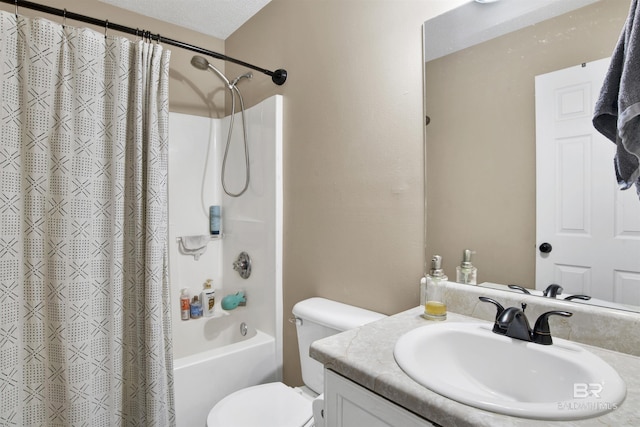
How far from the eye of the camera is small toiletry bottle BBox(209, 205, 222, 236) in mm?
2314

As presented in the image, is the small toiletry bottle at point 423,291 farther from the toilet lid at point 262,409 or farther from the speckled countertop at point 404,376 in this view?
the toilet lid at point 262,409

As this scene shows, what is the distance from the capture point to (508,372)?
2.64 feet

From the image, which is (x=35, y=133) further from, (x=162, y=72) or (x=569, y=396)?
(x=569, y=396)

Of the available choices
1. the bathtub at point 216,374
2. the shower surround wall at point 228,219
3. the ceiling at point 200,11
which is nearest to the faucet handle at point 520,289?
the shower surround wall at point 228,219

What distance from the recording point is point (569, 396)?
0.67 metres

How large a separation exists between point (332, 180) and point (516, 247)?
82 centimetres

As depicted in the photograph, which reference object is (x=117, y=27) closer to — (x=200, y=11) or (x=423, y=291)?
(x=200, y=11)

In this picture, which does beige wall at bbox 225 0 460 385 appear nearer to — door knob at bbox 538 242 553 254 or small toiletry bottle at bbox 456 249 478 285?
small toiletry bottle at bbox 456 249 478 285

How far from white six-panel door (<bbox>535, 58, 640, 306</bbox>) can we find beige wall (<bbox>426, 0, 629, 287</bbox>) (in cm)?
3

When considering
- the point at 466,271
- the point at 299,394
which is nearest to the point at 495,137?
the point at 466,271

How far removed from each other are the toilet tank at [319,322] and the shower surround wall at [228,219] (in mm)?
380

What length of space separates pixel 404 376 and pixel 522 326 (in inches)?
14.8

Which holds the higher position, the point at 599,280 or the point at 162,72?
the point at 162,72

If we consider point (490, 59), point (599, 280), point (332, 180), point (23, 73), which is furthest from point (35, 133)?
point (599, 280)
